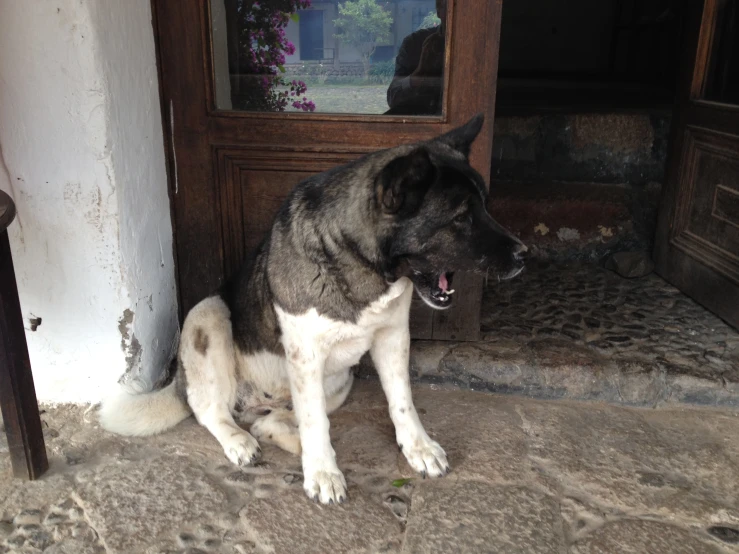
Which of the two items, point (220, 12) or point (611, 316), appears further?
point (611, 316)

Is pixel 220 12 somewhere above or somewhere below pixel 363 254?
above

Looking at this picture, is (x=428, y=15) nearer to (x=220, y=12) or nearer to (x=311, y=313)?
(x=220, y=12)

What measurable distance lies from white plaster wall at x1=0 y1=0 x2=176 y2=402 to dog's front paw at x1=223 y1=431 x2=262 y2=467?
64 cm

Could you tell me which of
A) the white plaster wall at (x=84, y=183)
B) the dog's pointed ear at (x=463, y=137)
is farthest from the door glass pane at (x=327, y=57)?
the dog's pointed ear at (x=463, y=137)

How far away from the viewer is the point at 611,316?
3959 millimetres

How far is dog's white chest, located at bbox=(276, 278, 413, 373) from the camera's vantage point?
2439 millimetres

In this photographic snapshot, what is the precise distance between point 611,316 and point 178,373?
2628 millimetres

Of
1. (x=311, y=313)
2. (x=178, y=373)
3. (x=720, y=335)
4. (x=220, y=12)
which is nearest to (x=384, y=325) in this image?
(x=311, y=313)

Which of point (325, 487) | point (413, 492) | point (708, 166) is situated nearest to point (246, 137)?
point (325, 487)

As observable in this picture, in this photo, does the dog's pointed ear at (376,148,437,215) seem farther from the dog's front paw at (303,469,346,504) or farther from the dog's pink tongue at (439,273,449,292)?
the dog's front paw at (303,469,346,504)

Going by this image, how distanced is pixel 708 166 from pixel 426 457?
2898 mm

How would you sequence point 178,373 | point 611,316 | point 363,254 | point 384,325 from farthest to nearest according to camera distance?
point 611,316
point 178,373
point 384,325
point 363,254

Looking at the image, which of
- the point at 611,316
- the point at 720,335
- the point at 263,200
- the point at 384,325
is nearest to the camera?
the point at 384,325

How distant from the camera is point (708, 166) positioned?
414 cm
